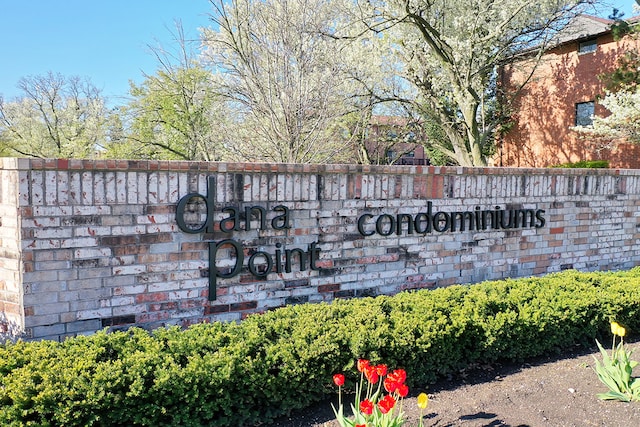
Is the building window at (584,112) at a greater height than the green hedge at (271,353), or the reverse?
the building window at (584,112)

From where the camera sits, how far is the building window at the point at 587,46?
18.1 metres

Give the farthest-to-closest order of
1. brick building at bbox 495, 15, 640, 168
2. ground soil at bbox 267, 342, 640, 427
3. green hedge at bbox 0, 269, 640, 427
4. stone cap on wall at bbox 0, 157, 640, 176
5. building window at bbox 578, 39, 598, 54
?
building window at bbox 578, 39, 598, 54 < brick building at bbox 495, 15, 640, 168 < stone cap on wall at bbox 0, 157, 640, 176 < ground soil at bbox 267, 342, 640, 427 < green hedge at bbox 0, 269, 640, 427

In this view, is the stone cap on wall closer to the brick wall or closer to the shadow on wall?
the brick wall

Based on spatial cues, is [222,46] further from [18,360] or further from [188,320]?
[18,360]

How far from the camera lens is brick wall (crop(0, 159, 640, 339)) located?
11.9ft

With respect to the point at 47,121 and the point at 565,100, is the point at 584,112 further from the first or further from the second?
the point at 47,121

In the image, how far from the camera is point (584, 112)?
734 inches

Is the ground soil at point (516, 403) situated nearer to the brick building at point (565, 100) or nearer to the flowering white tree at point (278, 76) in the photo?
the flowering white tree at point (278, 76)

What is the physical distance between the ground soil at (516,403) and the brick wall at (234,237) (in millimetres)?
1481

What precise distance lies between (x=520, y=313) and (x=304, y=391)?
78.8 inches

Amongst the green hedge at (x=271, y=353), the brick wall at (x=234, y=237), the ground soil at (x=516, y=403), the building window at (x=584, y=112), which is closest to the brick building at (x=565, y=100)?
the building window at (x=584, y=112)

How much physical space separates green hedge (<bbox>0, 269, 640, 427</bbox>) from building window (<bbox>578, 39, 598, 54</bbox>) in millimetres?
16509

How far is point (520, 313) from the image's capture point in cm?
421

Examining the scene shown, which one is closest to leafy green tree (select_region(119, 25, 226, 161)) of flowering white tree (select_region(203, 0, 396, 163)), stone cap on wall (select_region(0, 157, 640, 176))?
flowering white tree (select_region(203, 0, 396, 163))
